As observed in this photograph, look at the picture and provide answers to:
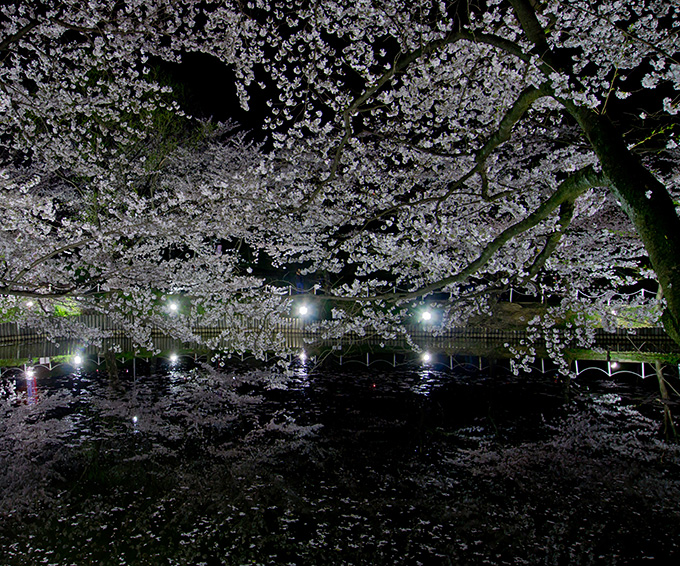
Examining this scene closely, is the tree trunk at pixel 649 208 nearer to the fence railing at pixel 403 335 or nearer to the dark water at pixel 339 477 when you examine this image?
the dark water at pixel 339 477

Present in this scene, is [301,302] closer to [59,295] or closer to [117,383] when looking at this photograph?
[117,383]

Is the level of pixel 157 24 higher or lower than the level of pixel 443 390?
higher

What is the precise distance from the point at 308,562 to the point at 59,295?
492 cm

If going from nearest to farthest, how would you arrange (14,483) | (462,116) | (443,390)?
(14,483) < (462,116) < (443,390)

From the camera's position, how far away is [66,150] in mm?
10766

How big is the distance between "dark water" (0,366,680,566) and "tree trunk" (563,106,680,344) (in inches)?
140

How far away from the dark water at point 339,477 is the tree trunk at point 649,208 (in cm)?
355

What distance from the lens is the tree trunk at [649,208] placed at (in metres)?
3.72

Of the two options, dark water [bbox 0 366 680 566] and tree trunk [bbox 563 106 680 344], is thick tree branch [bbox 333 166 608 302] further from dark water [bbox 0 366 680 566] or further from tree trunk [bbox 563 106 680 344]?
dark water [bbox 0 366 680 566]

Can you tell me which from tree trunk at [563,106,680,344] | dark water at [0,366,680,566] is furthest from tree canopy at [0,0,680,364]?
dark water at [0,366,680,566]

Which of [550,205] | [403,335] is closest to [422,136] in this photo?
[550,205]

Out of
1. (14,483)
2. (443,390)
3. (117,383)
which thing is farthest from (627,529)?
(117,383)

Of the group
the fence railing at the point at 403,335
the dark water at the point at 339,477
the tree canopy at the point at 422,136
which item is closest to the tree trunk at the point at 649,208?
the tree canopy at the point at 422,136

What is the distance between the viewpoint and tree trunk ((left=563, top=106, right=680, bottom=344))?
3725 mm
